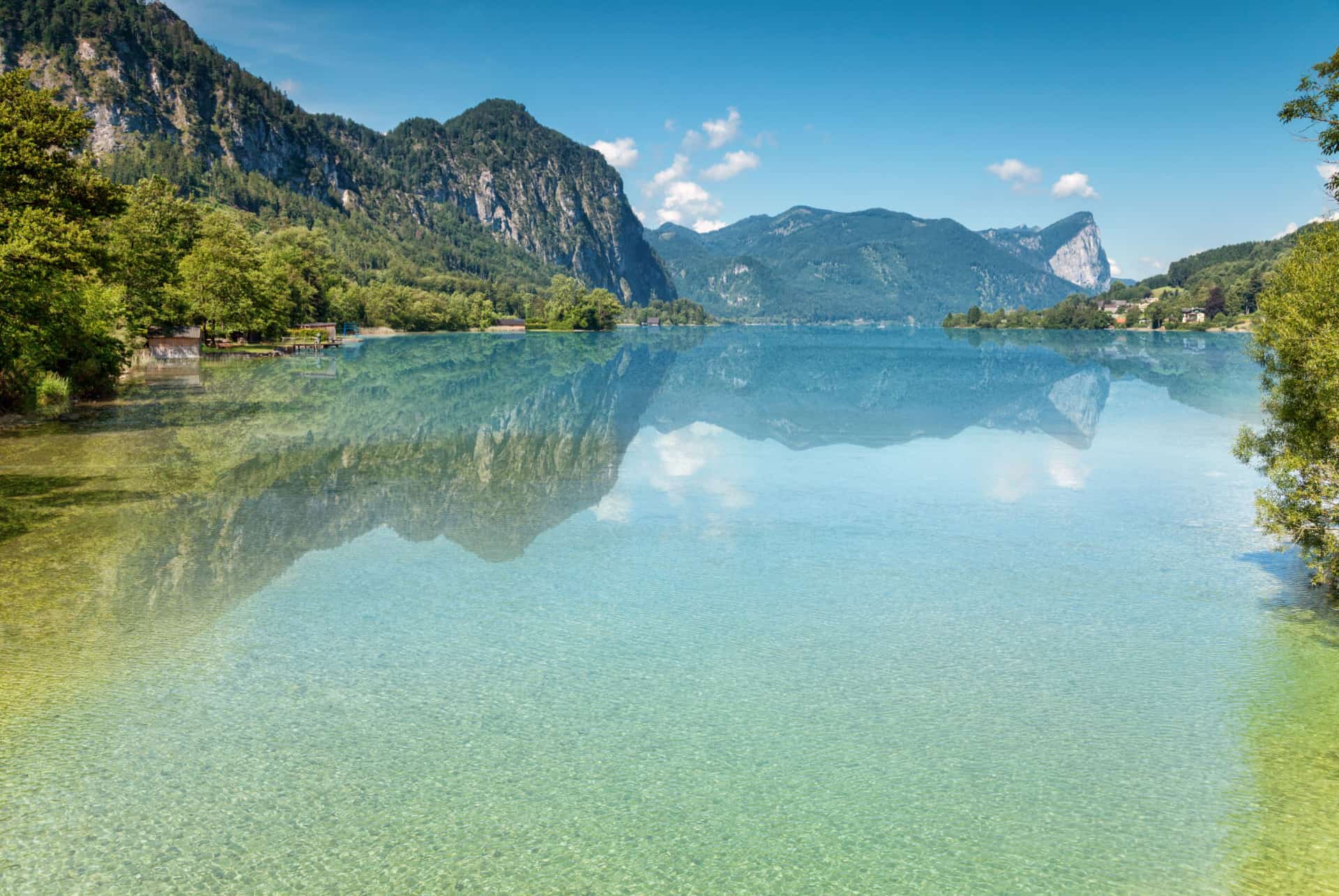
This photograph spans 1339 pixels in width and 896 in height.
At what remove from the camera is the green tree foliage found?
1416 centimetres

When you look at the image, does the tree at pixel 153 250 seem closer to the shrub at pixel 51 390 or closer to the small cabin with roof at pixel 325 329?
the shrub at pixel 51 390

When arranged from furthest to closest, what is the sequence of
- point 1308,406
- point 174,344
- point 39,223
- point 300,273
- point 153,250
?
point 300,273 → point 174,344 → point 153,250 → point 39,223 → point 1308,406

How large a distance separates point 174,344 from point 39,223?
51507 millimetres

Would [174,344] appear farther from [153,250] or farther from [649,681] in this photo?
[649,681]

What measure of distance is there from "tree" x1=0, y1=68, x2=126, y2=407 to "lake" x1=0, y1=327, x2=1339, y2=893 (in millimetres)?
5112

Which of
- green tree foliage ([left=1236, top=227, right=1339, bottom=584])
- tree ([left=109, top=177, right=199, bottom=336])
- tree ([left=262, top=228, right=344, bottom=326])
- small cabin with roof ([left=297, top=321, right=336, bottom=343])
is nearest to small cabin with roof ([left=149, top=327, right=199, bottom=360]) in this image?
tree ([left=109, top=177, right=199, bottom=336])

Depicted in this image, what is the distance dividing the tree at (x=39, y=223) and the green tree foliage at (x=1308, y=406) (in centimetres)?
2974

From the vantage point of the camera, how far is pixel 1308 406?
15281 mm

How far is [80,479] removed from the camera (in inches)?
896

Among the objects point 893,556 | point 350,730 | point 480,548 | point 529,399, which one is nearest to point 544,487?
point 480,548

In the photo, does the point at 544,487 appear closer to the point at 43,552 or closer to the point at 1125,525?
the point at 43,552

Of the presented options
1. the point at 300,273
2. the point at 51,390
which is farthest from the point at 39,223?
the point at 300,273

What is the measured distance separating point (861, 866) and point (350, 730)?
5834 millimetres

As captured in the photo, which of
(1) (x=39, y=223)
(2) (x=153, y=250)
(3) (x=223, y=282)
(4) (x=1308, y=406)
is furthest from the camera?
(3) (x=223, y=282)
